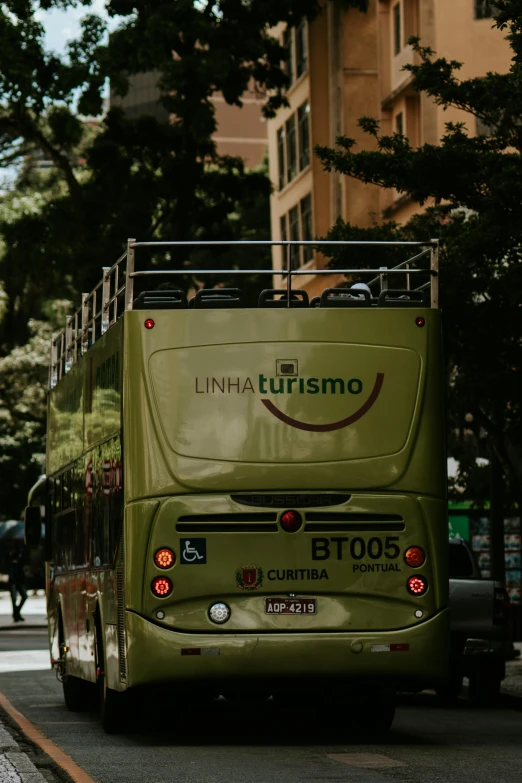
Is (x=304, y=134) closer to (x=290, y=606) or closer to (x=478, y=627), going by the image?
(x=478, y=627)

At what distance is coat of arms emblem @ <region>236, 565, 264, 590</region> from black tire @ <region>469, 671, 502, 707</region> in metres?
6.92

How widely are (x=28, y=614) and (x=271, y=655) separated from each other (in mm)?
32959

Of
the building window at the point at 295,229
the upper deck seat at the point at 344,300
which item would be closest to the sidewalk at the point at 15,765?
the upper deck seat at the point at 344,300

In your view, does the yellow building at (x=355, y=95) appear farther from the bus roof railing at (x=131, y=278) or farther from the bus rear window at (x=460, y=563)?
the bus roof railing at (x=131, y=278)

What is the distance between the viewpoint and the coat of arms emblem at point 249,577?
12.0 m

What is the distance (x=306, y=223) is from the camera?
158 ft

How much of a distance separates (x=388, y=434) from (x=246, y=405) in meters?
1.06

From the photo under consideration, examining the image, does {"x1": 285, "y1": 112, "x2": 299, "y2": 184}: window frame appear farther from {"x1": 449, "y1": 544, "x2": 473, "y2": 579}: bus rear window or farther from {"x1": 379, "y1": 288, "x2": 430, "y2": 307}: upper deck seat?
{"x1": 379, "y1": 288, "x2": 430, "y2": 307}: upper deck seat

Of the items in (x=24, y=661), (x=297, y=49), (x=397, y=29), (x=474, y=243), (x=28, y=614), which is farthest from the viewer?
(x=297, y=49)

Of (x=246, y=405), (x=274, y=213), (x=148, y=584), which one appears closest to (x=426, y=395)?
(x=246, y=405)

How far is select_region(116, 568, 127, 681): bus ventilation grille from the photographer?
40.1 ft

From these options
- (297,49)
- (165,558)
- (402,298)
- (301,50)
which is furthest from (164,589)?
(297,49)

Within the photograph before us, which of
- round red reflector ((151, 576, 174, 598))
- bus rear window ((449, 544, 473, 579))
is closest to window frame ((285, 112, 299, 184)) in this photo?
bus rear window ((449, 544, 473, 579))

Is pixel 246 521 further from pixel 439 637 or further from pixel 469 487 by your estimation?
pixel 469 487
